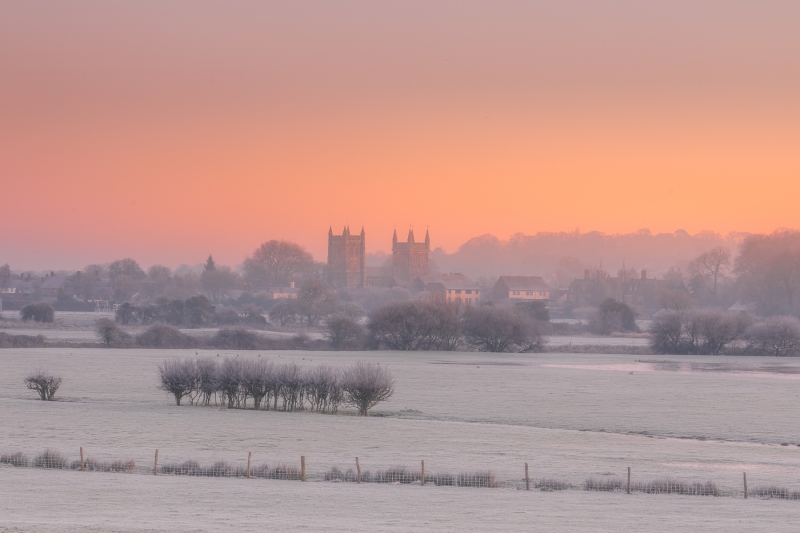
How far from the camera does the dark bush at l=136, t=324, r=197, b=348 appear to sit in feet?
323

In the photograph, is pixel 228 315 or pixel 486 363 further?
pixel 228 315

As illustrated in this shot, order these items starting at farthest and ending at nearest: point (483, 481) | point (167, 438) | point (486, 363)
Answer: point (486, 363) → point (167, 438) → point (483, 481)

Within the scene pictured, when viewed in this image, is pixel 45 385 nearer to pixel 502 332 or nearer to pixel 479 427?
pixel 479 427

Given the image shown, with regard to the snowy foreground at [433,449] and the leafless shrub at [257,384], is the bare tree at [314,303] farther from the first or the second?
the leafless shrub at [257,384]

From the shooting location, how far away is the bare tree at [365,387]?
1790 inches

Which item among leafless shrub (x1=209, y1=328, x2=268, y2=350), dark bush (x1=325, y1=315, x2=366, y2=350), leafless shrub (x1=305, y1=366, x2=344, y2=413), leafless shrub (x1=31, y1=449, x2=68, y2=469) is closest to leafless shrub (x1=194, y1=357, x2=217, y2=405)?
leafless shrub (x1=305, y1=366, x2=344, y2=413)

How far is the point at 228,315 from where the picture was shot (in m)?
139

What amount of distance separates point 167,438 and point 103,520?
15.3 meters

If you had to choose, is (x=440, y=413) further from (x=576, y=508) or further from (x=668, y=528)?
(x=668, y=528)

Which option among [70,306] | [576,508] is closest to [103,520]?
[576,508]

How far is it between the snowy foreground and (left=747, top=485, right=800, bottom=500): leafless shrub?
754 millimetres

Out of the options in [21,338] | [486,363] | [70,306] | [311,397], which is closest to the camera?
[311,397]

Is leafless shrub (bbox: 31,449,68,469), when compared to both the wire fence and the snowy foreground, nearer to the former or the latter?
the wire fence

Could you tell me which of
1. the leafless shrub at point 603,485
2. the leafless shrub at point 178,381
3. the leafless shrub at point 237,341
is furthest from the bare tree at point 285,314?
the leafless shrub at point 603,485
